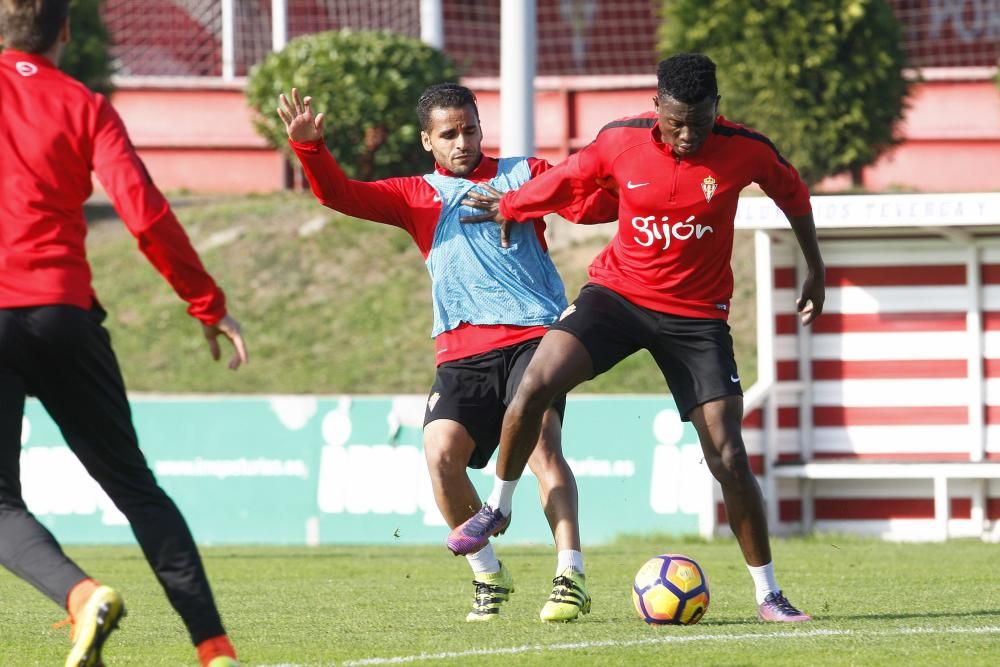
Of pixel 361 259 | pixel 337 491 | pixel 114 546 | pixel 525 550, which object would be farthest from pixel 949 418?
pixel 361 259

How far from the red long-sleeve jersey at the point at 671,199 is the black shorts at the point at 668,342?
6cm

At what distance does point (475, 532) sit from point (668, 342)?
1.16m

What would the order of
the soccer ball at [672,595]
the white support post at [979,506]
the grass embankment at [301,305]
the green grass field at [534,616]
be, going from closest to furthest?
the green grass field at [534,616] < the soccer ball at [672,595] < the white support post at [979,506] < the grass embankment at [301,305]

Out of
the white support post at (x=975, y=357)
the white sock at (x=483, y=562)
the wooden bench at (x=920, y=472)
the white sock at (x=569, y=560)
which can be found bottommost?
the wooden bench at (x=920, y=472)

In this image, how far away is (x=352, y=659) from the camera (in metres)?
6.04

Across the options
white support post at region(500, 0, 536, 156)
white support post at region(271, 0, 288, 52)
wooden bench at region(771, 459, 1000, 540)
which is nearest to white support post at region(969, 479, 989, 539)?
wooden bench at region(771, 459, 1000, 540)

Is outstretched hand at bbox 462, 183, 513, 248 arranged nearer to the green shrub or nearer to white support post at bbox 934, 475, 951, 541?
white support post at bbox 934, 475, 951, 541

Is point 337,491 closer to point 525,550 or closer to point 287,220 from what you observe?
point 525,550

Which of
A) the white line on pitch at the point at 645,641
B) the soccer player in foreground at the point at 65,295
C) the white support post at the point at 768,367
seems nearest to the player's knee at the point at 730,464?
the white line on pitch at the point at 645,641

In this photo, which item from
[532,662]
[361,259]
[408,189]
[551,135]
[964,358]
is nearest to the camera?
[532,662]

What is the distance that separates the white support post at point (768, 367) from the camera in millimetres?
14312

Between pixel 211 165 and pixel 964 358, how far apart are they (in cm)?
1410

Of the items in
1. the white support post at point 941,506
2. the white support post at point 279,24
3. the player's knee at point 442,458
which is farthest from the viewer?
the white support post at point 279,24

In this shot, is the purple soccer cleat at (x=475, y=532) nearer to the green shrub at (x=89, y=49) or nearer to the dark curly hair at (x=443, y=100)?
the dark curly hair at (x=443, y=100)
